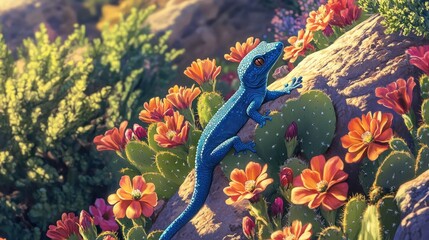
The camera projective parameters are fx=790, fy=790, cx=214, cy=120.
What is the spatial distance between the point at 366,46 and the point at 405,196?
4.59 feet

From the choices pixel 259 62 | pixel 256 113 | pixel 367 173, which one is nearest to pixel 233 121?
pixel 256 113

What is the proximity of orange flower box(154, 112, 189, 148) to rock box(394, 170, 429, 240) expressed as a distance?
152 centimetres

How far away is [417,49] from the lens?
→ 4.34 m

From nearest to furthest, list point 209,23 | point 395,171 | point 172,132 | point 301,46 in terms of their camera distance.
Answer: point 395,171
point 172,132
point 301,46
point 209,23

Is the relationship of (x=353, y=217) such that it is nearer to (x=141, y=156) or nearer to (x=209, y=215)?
(x=209, y=215)

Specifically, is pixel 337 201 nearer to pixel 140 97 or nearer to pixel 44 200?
pixel 44 200

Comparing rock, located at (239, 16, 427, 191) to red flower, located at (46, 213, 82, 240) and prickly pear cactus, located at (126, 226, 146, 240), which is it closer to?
prickly pear cactus, located at (126, 226, 146, 240)

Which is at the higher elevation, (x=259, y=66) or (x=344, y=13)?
(x=259, y=66)

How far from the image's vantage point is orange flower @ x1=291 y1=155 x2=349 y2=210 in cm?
366

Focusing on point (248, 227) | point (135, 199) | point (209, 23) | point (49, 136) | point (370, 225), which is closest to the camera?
point (370, 225)

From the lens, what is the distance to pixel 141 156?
4824 millimetres

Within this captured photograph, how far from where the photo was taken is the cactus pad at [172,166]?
4625mm

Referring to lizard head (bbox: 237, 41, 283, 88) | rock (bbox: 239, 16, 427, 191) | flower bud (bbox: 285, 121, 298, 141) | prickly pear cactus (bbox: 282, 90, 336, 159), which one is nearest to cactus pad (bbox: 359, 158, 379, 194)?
rock (bbox: 239, 16, 427, 191)

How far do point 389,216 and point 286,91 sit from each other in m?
1.16
